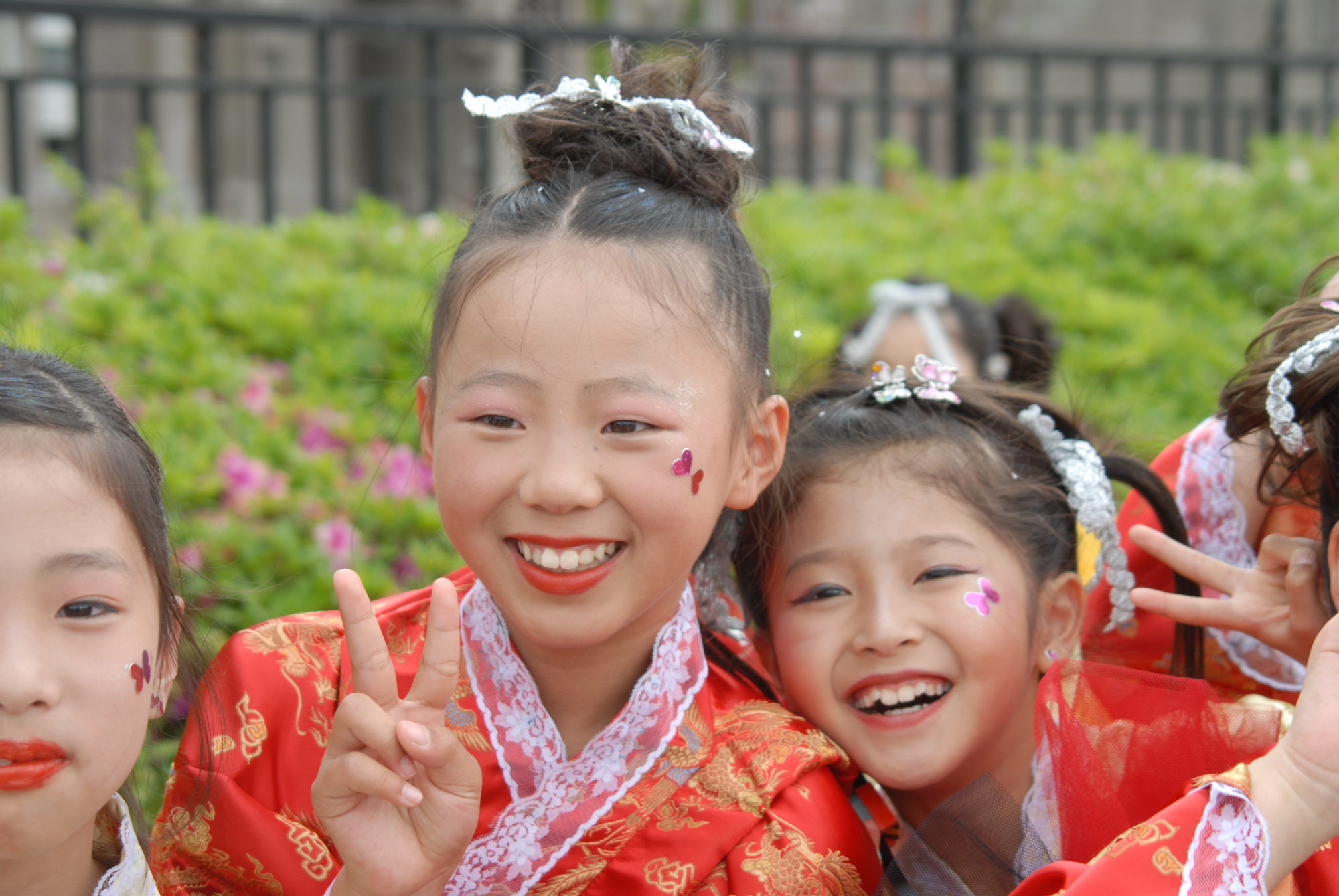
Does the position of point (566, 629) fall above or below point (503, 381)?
below

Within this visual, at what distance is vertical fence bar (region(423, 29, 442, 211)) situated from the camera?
5051 millimetres

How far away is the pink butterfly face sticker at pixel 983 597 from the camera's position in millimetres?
1708

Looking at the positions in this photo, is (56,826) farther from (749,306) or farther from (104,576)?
(749,306)

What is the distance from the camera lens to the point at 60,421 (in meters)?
1.30

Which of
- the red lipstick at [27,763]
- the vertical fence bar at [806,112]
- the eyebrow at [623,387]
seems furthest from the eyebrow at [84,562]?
the vertical fence bar at [806,112]

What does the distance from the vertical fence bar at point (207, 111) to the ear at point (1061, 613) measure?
397 cm

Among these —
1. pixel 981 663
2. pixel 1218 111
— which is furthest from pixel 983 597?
pixel 1218 111

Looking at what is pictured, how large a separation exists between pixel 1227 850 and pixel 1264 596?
20.0 inches

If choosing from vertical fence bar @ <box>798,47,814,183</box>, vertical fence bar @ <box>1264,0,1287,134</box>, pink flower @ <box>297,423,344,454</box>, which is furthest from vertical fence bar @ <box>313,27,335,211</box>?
vertical fence bar @ <box>1264,0,1287,134</box>

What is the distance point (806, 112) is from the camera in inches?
234

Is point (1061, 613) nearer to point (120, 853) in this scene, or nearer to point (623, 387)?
point (623, 387)

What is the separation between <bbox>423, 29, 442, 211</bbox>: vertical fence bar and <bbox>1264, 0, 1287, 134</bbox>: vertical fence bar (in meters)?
4.36

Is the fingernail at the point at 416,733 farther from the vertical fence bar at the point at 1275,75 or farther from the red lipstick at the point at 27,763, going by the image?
the vertical fence bar at the point at 1275,75

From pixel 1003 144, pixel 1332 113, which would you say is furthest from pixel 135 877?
pixel 1332 113
